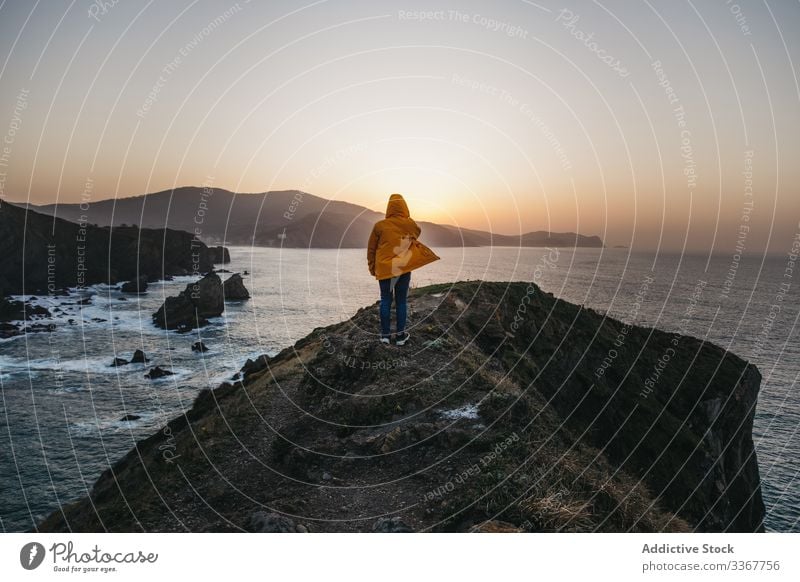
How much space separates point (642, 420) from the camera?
798 inches

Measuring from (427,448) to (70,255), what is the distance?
116 m

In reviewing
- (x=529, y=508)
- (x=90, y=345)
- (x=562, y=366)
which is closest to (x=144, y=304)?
(x=90, y=345)

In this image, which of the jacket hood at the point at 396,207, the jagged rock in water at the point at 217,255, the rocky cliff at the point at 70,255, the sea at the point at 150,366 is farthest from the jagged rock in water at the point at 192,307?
the jagged rock in water at the point at 217,255

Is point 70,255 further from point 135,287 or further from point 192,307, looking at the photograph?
point 192,307

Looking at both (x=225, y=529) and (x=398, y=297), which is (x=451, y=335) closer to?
(x=398, y=297)

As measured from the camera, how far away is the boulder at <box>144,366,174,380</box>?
1699 inches

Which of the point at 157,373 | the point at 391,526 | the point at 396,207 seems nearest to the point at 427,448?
the point at 391,526

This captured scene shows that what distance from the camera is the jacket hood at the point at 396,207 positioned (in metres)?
Result: 9.63

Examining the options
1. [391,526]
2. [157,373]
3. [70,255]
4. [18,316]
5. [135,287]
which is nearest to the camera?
[391,526]

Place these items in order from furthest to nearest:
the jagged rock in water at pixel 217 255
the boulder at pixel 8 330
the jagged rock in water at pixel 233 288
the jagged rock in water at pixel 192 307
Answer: the jagged rock in water at pixel 217 255, the jagged rock in water at pixel 233 288, the jagged rock in water at pixel 192 307, the boulder at pixel 8 330

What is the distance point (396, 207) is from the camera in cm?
968

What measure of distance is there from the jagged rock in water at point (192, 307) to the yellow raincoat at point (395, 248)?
59.6 meters

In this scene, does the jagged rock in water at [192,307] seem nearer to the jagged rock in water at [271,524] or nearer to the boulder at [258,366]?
the boulder at [258,366]

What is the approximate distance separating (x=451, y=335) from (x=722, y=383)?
A: 65.8 ft
